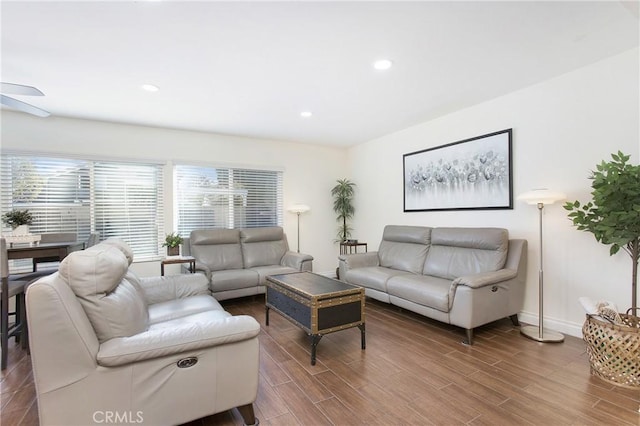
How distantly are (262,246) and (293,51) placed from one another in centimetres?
316

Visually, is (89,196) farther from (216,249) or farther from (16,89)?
(16,89)

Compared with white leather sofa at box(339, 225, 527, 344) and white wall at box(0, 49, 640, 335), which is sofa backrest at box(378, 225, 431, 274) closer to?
white leather sofa at box(339, 225, 527, 344)

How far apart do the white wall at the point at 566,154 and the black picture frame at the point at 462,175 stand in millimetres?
94

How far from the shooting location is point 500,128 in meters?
3.57

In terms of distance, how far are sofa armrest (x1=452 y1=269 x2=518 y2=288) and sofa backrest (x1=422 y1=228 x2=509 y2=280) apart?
134 millimetres

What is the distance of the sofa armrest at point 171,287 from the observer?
9.10 ft

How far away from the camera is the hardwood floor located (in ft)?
6.08

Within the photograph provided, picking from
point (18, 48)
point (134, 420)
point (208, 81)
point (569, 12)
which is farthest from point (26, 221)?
point (569, 12)

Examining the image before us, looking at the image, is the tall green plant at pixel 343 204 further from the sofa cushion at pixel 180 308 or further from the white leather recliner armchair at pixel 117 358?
the white leather recliner armchair at pixel 117 358

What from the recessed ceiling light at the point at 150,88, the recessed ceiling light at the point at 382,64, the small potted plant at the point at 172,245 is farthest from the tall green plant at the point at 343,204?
the recessed ceiling light at the point at 150,88

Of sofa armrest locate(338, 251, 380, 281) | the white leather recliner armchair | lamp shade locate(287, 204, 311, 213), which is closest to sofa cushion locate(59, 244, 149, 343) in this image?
the white leather recliner armchair

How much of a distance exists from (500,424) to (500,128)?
3.03 meters

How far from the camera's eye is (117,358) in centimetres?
149

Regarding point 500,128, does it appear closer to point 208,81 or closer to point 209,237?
point 208,81
